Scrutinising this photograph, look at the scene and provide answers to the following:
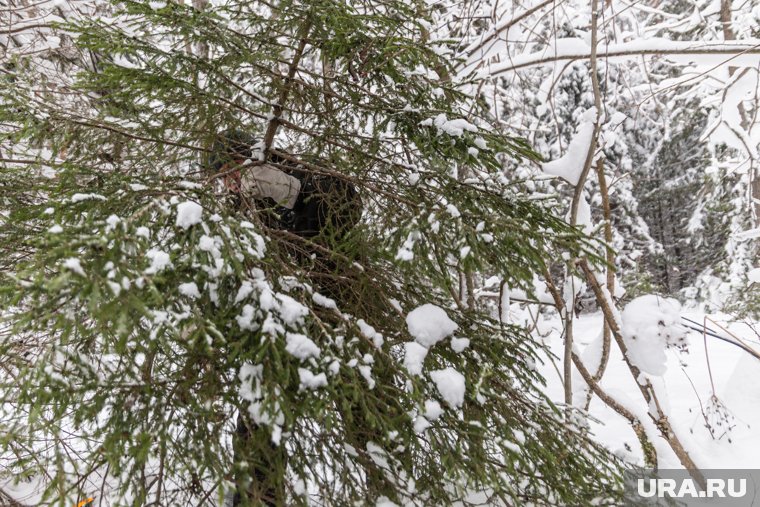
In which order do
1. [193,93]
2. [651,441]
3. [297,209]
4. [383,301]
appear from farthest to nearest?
[651,441], [297,209], [383,301], [193,93]

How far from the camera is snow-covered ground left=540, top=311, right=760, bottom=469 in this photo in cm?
335

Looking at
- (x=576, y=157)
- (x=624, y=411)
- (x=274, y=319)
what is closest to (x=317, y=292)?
(x=274, y=319)

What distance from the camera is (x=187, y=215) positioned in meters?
1.46

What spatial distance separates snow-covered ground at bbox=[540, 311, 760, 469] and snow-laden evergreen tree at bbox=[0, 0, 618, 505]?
4.07ft

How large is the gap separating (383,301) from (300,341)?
0.87 m

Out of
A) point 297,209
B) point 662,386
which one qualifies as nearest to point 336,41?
point 297,209

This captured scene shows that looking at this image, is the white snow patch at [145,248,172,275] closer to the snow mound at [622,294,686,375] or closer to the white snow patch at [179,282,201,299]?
the white snow patch at [179,282,201,299]

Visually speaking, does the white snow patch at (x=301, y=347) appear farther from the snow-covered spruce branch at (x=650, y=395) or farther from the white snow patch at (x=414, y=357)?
the snow-covered spruce branch at (x=650, y=395)

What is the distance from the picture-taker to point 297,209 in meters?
2.96

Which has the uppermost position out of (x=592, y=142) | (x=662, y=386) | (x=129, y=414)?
(x=592, y=142)

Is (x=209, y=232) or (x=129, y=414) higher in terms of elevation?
(x=209, y=232)

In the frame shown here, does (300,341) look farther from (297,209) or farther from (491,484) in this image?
(297,209)

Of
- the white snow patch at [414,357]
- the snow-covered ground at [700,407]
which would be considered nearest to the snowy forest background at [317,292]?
the white snow patch at [414,357]

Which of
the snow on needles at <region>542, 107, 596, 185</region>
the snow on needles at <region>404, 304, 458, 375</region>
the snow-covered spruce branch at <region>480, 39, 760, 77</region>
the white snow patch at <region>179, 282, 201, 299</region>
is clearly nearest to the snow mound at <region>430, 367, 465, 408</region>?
the snow on needles at <region>404, 304, 458, 375</region>
